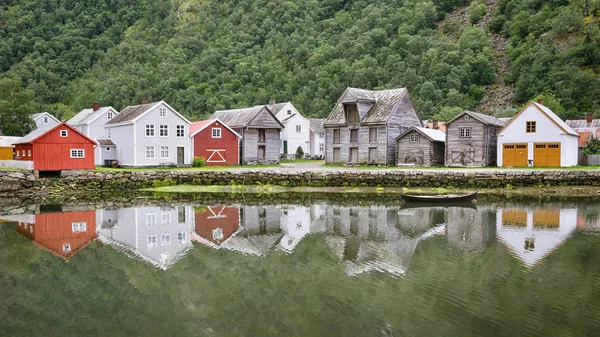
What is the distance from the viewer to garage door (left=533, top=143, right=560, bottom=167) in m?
40.9

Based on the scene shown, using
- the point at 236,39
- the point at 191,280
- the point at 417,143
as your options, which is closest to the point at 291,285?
the point at 191,280

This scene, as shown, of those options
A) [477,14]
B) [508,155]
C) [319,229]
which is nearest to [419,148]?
[508,155]

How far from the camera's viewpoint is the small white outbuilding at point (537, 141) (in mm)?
40781

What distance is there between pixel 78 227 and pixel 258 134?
3118cm

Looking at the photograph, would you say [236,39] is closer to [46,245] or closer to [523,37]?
[523,37]

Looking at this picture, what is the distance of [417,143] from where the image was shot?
46.5m

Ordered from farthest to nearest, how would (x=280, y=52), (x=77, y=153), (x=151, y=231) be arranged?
1. (x=280, y=52)
2. (x=77, y=153)
3. (x=151, y=231)

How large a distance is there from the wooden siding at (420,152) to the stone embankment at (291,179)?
24.0ft

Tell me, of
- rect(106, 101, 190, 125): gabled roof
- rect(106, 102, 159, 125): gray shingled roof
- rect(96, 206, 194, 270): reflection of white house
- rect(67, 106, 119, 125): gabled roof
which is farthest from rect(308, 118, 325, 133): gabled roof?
rect(96, 206, 194, 270): reflection of white house

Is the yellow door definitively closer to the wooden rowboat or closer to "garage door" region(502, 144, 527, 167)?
"garage door" region(502, 144, 527, 167)

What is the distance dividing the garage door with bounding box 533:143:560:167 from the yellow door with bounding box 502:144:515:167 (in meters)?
1.69

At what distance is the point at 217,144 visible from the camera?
163 feet

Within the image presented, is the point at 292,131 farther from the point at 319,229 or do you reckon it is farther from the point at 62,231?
the point at 62,231

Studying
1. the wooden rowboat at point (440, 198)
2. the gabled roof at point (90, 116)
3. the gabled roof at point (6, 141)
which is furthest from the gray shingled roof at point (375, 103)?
the gabled roof at point (6, 141)
